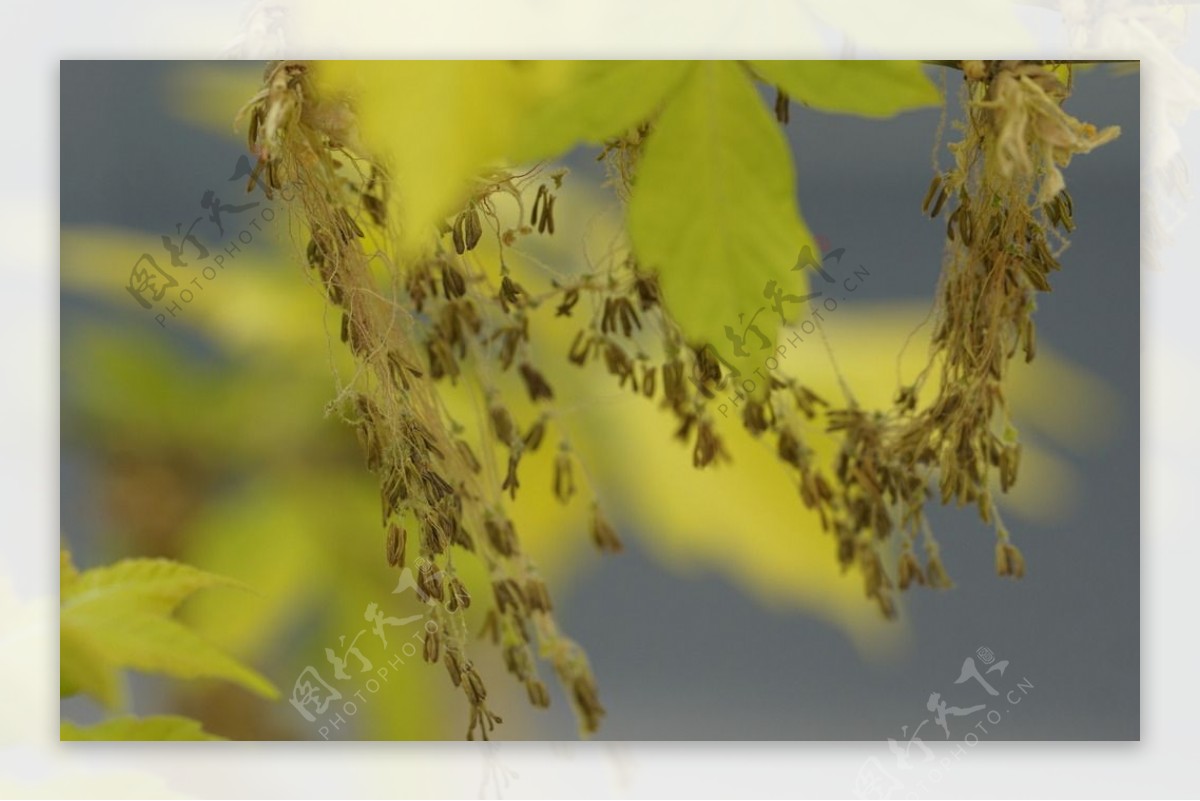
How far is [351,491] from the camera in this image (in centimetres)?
179

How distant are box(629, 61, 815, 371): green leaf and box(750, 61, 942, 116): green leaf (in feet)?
0.16

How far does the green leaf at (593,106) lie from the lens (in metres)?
1.77

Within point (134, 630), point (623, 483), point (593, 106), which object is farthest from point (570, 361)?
point (134, 630)

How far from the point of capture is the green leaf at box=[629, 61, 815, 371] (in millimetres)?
1726

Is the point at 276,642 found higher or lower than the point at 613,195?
lower

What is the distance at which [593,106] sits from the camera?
178 cm

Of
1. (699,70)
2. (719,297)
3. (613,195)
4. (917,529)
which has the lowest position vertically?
(917,529)

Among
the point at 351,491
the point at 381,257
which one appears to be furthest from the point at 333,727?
the point at 381,257

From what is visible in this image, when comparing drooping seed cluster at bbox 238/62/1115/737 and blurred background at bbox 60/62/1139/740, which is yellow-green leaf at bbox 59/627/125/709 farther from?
drooping seed cluster at bbox 238/62/1115/737

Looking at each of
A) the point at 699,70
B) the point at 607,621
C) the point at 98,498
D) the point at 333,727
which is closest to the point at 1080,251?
the point at 699,70

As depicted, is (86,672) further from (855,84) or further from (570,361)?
(855,84)

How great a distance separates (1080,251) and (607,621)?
768 mm

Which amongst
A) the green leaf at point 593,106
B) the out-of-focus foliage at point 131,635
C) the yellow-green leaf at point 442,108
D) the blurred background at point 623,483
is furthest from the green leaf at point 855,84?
the out-of-focus foliage at point 131,635

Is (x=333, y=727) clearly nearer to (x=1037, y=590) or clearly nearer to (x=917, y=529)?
(x=917, y=529)
